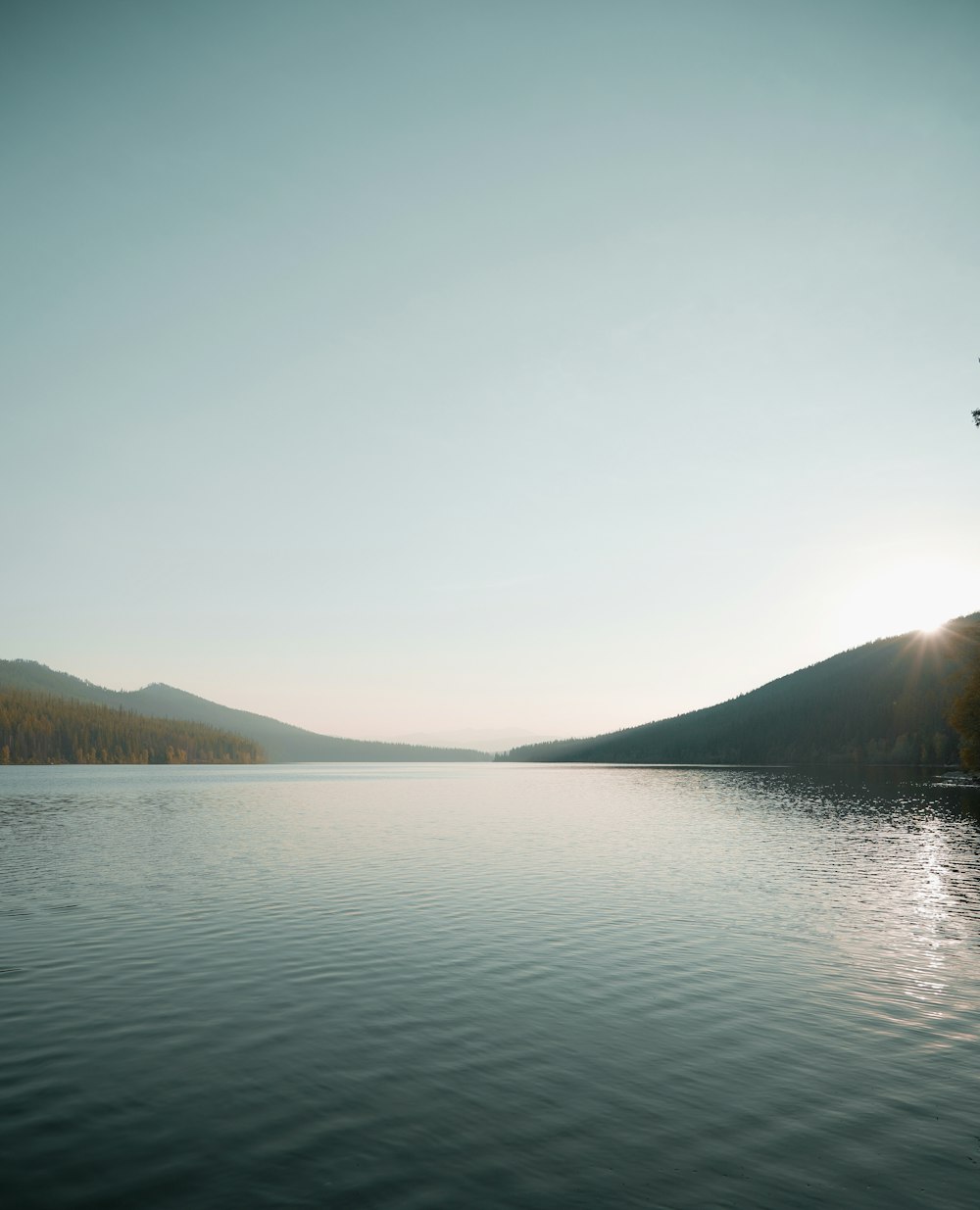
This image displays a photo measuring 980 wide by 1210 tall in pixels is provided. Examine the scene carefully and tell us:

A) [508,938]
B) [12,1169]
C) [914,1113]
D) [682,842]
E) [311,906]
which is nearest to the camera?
[12,1169]

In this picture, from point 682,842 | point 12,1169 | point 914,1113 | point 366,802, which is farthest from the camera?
point 366,802

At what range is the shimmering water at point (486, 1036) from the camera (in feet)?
45.4

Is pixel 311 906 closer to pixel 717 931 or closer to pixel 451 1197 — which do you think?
pixel 717 931

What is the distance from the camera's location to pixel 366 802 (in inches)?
4574

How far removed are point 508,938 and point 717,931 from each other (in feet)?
32.0

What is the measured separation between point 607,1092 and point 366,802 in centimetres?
10301

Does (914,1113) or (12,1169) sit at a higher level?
(12,1169)

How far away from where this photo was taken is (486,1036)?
69.2ft

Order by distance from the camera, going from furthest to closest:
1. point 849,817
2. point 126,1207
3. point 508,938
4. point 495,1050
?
point 849,817
point 508,938
point 495,1050
point 126,1207

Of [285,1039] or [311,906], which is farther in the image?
[311,906]

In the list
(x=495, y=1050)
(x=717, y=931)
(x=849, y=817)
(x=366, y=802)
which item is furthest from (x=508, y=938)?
(x=366, y=802)

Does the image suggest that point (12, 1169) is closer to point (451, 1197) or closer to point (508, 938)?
point (451, 1197)

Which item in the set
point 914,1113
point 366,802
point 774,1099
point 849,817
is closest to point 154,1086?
point 774,1099

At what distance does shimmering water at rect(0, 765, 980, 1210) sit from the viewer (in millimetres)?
13828
